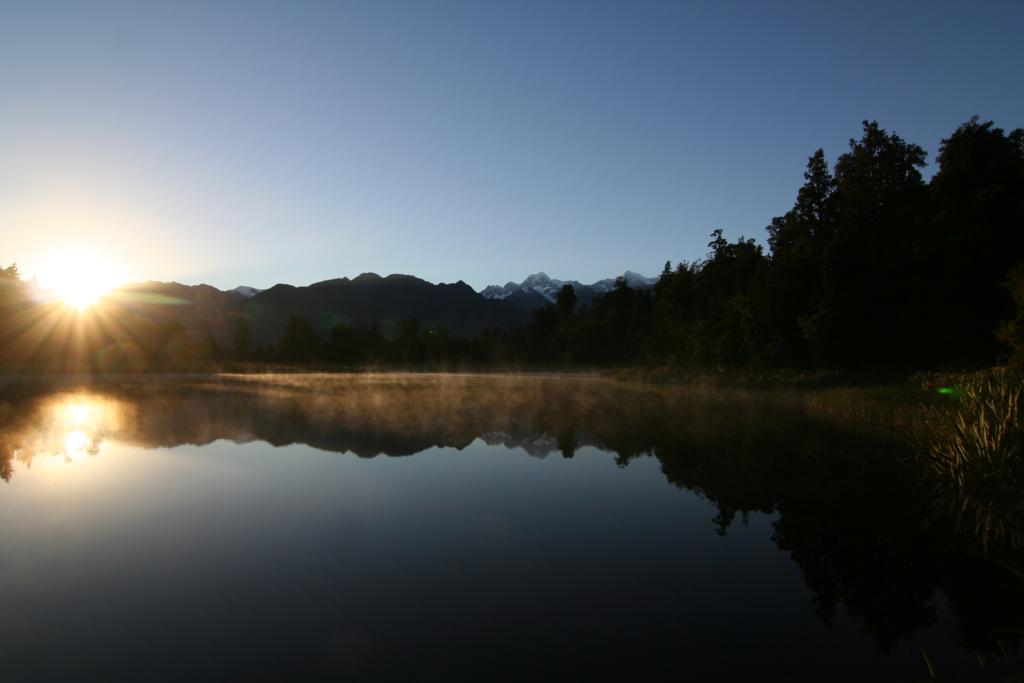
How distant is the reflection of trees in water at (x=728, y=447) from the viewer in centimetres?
1195

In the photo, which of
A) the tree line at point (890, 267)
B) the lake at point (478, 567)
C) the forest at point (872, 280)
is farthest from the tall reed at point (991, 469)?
the tree line at point (890, 267)

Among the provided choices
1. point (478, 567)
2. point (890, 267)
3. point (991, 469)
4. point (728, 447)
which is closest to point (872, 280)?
point (890, 267)

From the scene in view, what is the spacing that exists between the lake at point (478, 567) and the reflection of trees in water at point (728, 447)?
124mm

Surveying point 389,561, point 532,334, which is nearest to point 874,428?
point 389,561

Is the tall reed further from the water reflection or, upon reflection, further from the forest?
the water reflection

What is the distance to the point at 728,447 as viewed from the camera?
1123 inches

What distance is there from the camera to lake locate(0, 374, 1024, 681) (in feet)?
29.2

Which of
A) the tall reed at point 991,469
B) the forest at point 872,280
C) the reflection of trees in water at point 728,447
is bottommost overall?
the reflection of trees in water at point 728,447

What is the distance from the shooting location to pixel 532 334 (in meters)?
173

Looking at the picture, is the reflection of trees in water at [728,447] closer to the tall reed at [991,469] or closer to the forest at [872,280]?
the tall reed at [991,469]

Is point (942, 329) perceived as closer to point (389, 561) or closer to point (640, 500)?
point (640, 500)

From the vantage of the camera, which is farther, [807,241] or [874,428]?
[807,241]

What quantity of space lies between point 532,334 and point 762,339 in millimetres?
110181

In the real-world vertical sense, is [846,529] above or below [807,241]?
below
